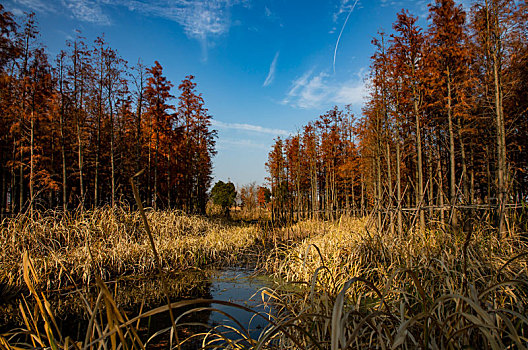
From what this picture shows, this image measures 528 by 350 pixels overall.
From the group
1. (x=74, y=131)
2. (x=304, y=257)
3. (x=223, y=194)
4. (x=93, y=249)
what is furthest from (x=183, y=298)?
(x=223, y=194)

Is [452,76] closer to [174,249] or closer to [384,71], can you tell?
[384,71]

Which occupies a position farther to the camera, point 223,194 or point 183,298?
point 223,194

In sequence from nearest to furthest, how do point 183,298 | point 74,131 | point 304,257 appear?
point 304,257
point 183,298
point 74,131

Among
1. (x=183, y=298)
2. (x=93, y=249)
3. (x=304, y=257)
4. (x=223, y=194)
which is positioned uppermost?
(x=223, y=194)

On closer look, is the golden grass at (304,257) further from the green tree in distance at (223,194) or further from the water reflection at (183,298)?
the green tree in distance at (223,194)

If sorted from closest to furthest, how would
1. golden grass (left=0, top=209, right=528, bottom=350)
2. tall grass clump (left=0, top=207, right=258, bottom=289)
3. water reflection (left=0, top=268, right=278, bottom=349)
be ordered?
golden grass (left=0, top=209, right=528, bottom=350)
water reflection (left=0, top=268, right=278, bottom=349)
tall grass clump (left=0, top=207, right=258, bottom=289)

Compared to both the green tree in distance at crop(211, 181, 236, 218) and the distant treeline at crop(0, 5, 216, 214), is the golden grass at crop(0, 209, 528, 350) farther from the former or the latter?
the green tree in distance at crop(211, 181, 236, 218)

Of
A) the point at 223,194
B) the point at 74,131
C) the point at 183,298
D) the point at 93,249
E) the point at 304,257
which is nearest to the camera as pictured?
the point at 304,257

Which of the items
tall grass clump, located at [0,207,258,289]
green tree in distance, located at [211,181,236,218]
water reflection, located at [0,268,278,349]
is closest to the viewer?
water reflection, located at [0,268,278,349]

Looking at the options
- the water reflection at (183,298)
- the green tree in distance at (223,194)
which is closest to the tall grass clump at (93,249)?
the water reflection at (183,298)

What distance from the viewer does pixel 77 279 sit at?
15.4 feet

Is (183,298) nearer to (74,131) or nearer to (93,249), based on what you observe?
(93,249)

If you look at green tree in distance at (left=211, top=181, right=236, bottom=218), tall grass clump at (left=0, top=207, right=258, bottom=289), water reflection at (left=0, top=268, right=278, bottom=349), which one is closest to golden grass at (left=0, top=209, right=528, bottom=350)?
tall grass clump at (left=0, top=207, right=258, bottom=289)

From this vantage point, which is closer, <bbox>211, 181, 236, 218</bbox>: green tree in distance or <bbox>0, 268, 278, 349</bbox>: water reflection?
<bbox>0, 268, 278, 349</bbox>: water reflection
